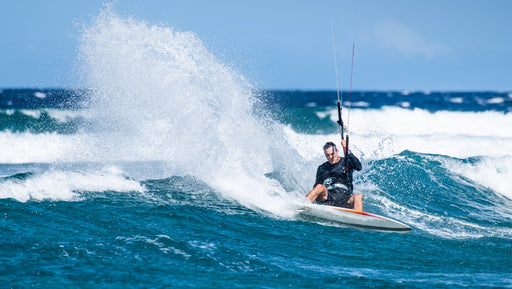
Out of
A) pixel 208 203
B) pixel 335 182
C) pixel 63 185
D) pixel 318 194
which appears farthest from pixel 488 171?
pixel 63 185

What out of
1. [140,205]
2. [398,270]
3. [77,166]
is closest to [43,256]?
[140,205]

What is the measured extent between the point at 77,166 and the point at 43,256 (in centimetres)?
563

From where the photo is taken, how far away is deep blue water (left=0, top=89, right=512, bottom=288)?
5.93m

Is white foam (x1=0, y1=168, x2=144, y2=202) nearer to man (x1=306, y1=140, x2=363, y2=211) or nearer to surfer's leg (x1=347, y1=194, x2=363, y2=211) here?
man (x1=306, y1=140, x2=363, y2=211)

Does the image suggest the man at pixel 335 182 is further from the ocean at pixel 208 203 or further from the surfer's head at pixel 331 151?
the ocean at pixel 208 203

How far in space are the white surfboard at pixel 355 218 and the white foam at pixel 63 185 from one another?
11.0 ft

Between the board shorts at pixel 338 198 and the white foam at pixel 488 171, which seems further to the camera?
the white foam at pixel 488 171

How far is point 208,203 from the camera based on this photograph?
890 cm

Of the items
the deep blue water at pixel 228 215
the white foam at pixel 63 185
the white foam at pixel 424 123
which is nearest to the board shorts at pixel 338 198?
the deep blue water at pixel 228 215

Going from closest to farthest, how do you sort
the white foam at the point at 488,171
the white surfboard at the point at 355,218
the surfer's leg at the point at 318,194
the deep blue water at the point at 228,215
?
the deep blue water at the point at 228,215, the white surfboard at the point at 355,218, the surfer's leg at the point at 318,194, the white foam at the point at 488,171

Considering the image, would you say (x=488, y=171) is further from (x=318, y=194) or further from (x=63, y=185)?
(x=63, y=185)

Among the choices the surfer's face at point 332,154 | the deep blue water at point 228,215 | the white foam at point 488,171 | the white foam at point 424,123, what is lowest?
the deep blue water at point 228,215

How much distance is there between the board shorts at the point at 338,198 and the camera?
8562mm

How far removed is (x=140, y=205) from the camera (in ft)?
28.2
